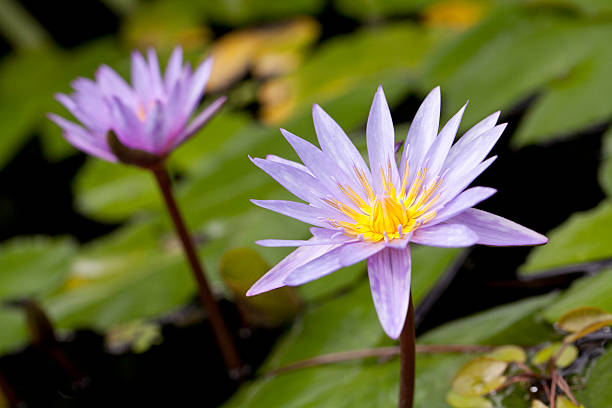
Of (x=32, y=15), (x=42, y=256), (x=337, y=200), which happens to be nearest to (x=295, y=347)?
(x=337, y=200)

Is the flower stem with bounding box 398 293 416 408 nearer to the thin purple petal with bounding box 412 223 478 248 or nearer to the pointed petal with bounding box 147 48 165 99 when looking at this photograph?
the thin purple petal with bounding box 412 223 478 248

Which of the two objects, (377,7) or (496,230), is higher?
(377,7)

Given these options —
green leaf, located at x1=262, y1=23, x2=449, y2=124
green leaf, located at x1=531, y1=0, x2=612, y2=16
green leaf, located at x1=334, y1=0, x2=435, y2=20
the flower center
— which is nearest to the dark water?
green leaf, located at x1=531, y1=0, x2=612, y2=16

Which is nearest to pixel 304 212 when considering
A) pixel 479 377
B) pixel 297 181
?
pixel 297 181

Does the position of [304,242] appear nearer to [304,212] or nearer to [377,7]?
[304,212]

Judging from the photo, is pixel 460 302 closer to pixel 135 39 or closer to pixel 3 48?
pixel 135 39
